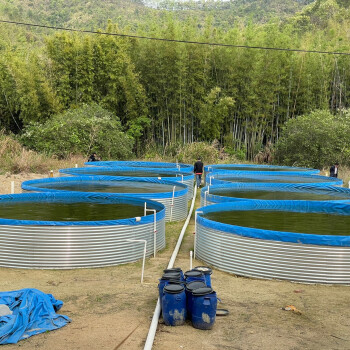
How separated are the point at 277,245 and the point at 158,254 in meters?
2.32

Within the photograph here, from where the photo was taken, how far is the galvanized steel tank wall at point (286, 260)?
6.27 meters

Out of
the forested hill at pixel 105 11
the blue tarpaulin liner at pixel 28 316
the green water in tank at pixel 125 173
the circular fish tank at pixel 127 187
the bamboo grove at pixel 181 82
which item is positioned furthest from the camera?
the forested hill at pixel 105 11

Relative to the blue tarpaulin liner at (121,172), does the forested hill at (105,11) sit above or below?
above

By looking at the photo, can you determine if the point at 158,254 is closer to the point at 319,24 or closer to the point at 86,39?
the point at 86,39

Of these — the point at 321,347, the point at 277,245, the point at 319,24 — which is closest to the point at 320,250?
the point at 277,245

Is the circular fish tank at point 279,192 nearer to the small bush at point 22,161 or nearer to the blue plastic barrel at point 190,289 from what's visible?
the blue plastic barrel at point 190,289

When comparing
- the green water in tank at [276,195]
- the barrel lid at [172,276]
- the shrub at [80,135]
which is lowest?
the barrel lid at [172,276]

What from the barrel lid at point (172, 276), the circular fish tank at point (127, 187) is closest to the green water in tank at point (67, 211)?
the circular fish tank at point (127, 187)

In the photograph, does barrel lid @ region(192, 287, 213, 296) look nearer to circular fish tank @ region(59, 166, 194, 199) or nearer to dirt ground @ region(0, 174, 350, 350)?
dirt ground @ region(0, 174, 350, 350)

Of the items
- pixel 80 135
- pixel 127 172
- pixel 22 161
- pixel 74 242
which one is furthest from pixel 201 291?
pixel 80 135

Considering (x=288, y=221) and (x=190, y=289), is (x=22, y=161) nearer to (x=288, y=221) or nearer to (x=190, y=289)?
(x=288, y=221)

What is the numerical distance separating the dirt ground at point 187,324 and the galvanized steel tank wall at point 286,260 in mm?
154

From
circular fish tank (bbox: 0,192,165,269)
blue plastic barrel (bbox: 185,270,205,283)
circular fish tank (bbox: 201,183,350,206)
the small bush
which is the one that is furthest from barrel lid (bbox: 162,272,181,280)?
the small bush

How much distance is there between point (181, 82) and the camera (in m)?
22.0
